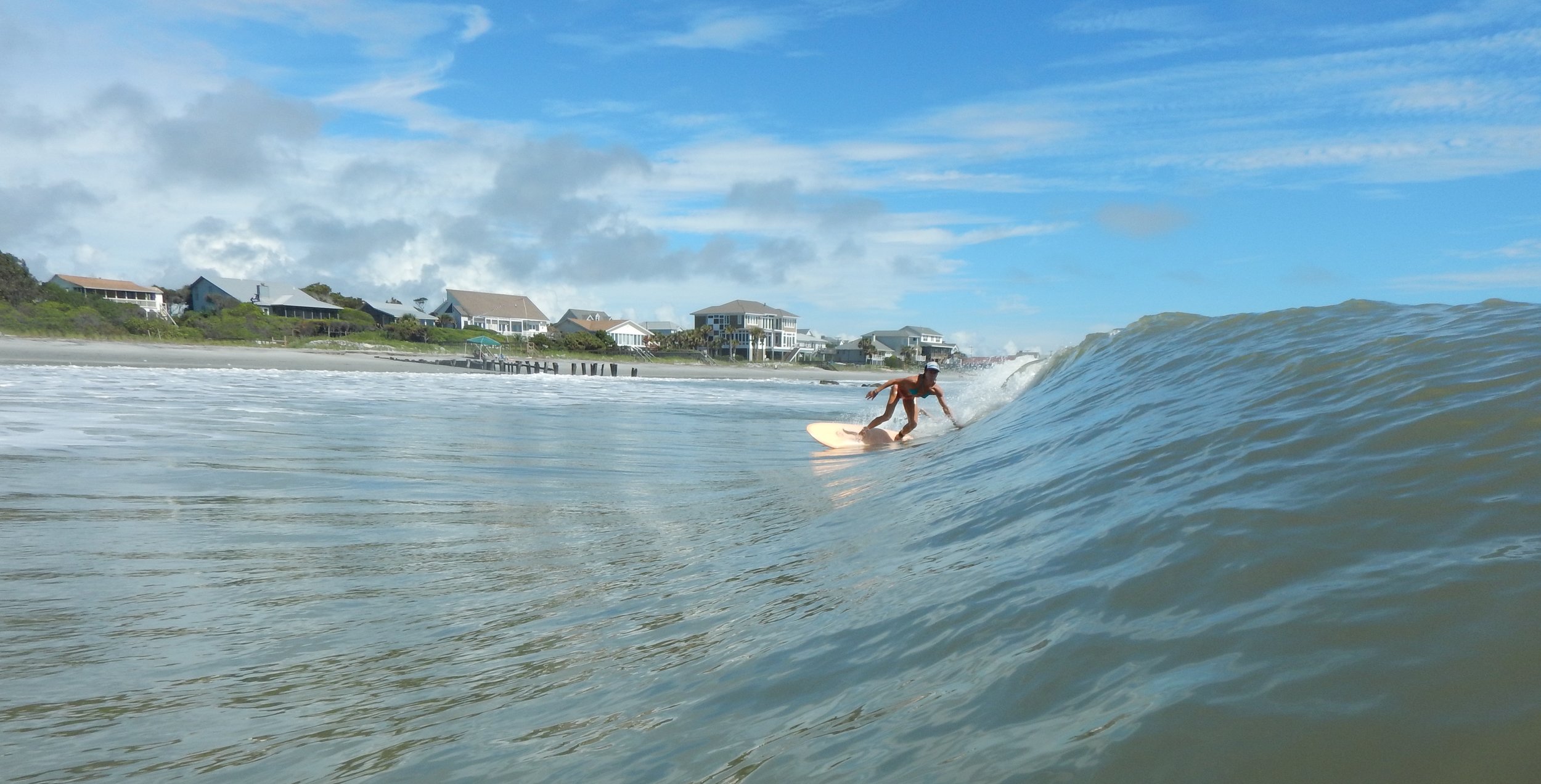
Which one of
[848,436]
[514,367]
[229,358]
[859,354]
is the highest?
[859,354]

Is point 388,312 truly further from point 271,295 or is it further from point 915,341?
point 915,341

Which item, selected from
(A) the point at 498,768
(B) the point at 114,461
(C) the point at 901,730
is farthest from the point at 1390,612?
(B) the point at 114,461

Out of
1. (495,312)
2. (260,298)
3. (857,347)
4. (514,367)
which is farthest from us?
(857,347)

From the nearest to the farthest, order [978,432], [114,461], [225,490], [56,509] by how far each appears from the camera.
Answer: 1. [56,509]
2. [225,490]
3. [114,461]
4. [978,432]

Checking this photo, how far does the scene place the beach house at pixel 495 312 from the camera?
11119 centimetres

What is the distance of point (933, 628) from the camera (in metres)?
3.74

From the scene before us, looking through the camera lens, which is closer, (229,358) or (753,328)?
(229,358)

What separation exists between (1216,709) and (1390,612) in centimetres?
82

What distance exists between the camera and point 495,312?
11344cm

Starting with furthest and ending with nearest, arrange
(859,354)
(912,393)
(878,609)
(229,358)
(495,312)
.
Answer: (859,354), (495,312), (229,358), (912,393), (878,609)

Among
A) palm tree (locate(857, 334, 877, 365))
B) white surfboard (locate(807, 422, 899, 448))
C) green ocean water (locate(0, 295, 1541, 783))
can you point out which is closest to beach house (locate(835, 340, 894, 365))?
palm tree (locate(857, 334, 877, 365))

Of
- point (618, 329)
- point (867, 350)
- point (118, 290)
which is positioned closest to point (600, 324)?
point (618, 329)

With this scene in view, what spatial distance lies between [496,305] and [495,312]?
2.27 metres

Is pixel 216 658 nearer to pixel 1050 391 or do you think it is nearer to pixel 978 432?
pixel 978 432
